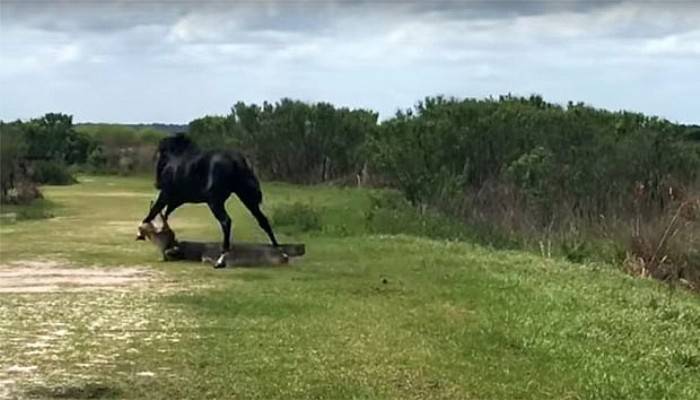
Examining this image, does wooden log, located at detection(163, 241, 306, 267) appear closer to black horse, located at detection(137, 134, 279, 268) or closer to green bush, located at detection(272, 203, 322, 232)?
black horse, located at detection(137, 134, 279, 268)

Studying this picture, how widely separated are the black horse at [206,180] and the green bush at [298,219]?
20.3ft

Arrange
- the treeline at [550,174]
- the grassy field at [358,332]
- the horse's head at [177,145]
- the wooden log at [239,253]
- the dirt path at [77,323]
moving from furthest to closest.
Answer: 1. the treeline at [550,174]
2. the horse's head at [177,145]
3. the wooden log at [239,253]
4. the dirt path at [77,323]
5. the grassy field at [358,332]

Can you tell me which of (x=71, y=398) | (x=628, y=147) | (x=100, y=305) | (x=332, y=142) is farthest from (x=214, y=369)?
(x=332, y=142)

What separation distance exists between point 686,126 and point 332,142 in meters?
21.3

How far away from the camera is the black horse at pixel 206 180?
17.8 m

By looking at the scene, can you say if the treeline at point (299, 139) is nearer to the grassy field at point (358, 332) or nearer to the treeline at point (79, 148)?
the treeline at point (79, 148)

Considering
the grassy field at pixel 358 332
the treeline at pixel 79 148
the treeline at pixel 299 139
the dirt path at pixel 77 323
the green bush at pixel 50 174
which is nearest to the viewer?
the grassy field at pixel 358 332

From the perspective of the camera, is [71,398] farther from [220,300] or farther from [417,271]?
[417,271]

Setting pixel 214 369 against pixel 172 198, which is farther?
pixel 172 198

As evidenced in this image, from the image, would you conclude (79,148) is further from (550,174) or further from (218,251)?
(218,251)

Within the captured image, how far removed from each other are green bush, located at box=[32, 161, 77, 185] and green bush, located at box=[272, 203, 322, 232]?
1950 cm

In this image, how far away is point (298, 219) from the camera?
83.8 feet

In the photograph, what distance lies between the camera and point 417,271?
645 inches

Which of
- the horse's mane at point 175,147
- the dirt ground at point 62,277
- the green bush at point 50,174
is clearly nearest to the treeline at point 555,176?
the horse's mane at point 175,147
